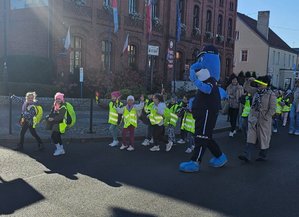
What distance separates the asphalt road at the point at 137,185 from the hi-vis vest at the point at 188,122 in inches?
26.8

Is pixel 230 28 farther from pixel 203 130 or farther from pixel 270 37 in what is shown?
pixel 203 130

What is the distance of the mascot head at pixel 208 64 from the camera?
6742 mm

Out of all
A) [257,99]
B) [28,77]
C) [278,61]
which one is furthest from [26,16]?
[278,61]

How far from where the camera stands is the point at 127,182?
6027 millimetres

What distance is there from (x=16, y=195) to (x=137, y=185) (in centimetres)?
176

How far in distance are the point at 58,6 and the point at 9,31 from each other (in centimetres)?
345

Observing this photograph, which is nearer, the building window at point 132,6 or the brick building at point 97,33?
the brick building at point 97,33

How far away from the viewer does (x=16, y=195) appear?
5230 mm

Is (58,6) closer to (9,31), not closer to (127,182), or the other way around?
(9,31)

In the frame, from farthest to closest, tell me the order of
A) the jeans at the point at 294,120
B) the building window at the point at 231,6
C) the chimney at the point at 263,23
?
the chimney at the point at 263,23, the building window at the point at 231,6, the jeans at the point at 294,120

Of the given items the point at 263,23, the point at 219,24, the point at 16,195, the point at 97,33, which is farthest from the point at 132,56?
the point at 263,23

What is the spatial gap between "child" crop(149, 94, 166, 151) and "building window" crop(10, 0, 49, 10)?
43.2 feet

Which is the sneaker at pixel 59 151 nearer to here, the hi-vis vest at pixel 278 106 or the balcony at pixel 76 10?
the hi-vis vest at pixel 278 106

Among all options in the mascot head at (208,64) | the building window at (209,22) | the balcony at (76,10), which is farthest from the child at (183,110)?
the building window at (209,22)
